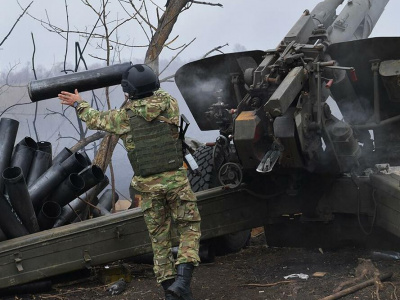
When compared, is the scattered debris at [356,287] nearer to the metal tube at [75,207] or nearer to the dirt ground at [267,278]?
the dirt ground at [267,278]

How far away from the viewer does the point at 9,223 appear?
614 centimetres

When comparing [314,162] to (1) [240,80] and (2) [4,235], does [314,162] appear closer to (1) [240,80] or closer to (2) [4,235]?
(1) [240,80]

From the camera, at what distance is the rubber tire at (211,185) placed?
22.9 feet

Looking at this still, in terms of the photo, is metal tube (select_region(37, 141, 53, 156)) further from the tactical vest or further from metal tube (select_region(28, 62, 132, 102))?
the tactical vest

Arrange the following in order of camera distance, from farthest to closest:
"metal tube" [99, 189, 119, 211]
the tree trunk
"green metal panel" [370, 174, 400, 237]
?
1. the tree trunk
2. "metal tube" [99, 189, 119, 211]
3. "green metal panel" [370, 174, 400, 237]

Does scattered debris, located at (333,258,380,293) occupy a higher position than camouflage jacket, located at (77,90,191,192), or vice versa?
camouflage jacket, located at (77,90,191,192)

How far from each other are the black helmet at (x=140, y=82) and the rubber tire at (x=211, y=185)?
69.6 inches

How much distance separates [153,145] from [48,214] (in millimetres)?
1673

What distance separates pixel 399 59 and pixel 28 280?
3.19 m

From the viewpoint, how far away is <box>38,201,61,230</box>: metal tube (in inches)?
257

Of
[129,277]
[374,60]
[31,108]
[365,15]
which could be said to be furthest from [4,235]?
[31,108]

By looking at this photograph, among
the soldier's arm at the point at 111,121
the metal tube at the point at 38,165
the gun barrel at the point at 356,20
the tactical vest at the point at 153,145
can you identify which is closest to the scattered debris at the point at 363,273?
the tactical vest at the point at 153,145

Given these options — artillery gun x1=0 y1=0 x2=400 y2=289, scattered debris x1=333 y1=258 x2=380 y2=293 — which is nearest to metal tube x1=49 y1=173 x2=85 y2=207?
artillery gun x1=0 y1=0 x2=400 y2=289

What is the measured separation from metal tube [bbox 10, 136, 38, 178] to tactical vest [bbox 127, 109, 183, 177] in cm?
183
